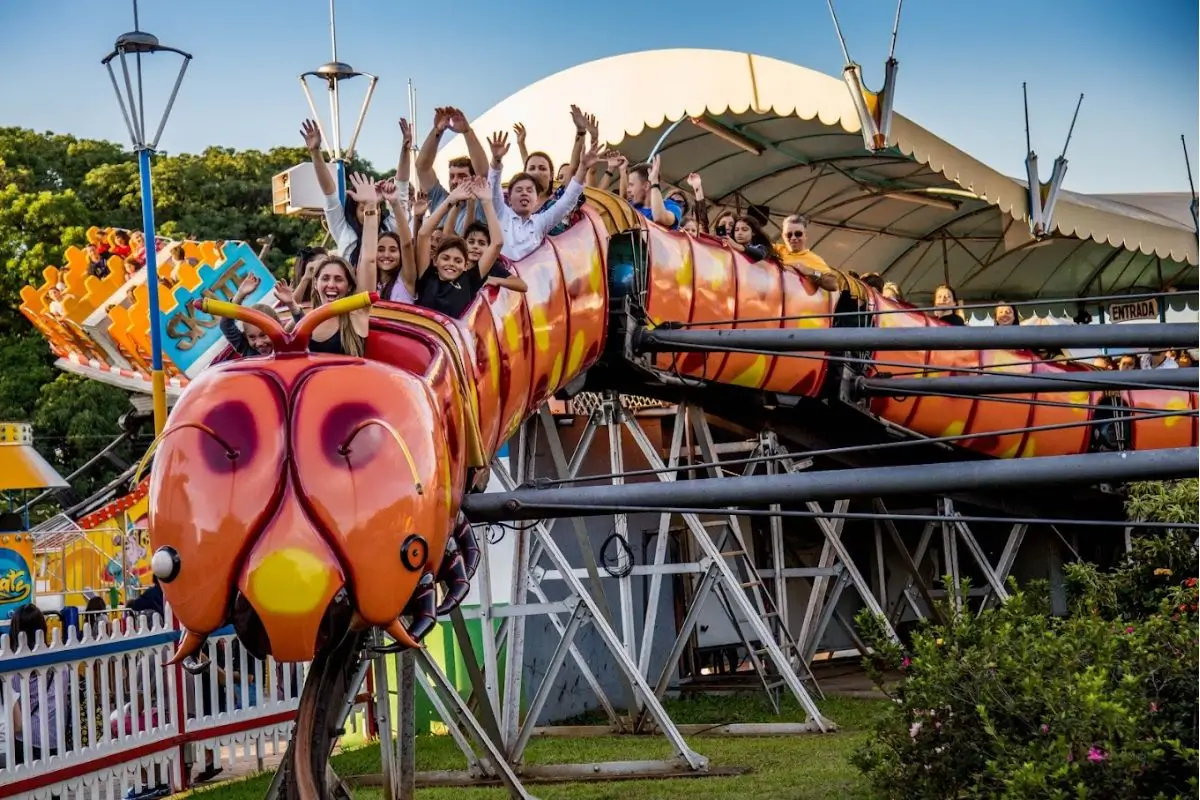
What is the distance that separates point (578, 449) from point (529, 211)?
2901 mm

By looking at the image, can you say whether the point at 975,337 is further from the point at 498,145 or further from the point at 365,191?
the point at 365,191

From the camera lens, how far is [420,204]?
778cm

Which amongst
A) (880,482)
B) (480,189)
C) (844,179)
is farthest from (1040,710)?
(844,179)

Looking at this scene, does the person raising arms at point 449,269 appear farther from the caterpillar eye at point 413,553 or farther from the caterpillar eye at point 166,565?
the caterpillar eye at point 166,565

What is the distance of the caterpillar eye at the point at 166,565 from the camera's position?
4965 millimetres

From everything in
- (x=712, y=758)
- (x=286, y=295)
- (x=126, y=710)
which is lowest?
(x=712, y=758)

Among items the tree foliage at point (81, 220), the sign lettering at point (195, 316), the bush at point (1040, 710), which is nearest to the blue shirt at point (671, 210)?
the bush at point (1040, 710)

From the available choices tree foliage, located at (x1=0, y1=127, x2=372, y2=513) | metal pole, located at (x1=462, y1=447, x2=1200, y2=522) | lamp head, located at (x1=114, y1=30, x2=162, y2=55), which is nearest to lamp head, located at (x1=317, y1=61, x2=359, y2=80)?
lamp head, located at (x1=114, y1=30, x2=162, y2=55)

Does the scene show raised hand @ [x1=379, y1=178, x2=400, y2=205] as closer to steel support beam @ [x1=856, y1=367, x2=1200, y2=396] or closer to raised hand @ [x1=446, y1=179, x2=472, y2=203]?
raised hand @ [x1=446, y1=179, x2=472, y2=203]

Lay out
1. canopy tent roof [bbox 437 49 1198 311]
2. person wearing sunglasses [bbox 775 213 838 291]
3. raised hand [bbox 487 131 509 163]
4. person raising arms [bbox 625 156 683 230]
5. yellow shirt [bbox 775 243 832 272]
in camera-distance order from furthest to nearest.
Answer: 1. canopy tent roof [bbox 437 49 1198 311]
2. yellow shirt [bbox 775 243 832 272]
3. person wearing sunglasses [bbox 775 213 838 291]
4. person raising arms [bbox 625 156 683 230]
5. raised hand [bbox 487 131 509 163]

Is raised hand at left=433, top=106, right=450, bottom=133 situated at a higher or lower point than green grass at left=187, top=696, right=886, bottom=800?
higher

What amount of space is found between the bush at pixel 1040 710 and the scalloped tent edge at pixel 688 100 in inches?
236

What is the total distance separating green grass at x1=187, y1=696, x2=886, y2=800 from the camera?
8.59 meters

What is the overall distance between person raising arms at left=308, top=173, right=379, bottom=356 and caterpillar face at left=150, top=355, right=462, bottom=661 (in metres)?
0.48
